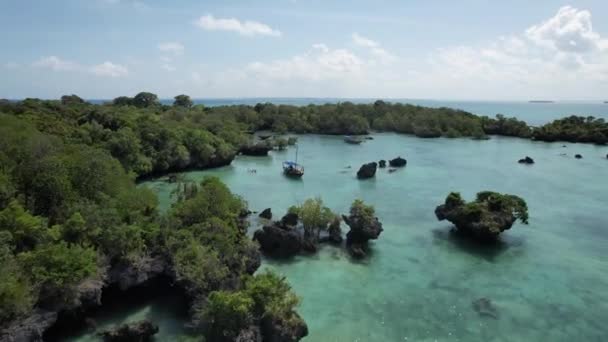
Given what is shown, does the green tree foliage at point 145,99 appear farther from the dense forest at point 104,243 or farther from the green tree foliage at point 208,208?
the green tree foliage at point 208,208

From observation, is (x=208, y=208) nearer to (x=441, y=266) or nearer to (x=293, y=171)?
(x=441, y=266)

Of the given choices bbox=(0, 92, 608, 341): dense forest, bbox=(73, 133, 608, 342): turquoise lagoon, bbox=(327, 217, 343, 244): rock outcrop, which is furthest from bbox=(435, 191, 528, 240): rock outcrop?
bbox=(0, 92, 608, 341): dense forest

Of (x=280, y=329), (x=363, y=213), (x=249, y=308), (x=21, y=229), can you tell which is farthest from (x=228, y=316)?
(x=363, y=213)

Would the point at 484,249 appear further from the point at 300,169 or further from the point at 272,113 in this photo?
→ the point at 272,113

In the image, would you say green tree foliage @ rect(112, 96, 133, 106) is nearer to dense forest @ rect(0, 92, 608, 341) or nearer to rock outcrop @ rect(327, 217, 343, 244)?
dense forest @ rect(0, 92, 608, 341)

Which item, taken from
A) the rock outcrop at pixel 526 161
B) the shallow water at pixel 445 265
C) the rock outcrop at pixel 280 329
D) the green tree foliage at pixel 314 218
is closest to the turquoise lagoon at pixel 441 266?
the shallow water at pixel 445 265

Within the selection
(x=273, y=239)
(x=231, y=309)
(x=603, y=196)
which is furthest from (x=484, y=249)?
(x=603, y=196)

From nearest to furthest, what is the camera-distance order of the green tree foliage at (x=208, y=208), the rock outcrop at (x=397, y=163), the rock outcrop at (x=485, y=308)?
the rock outcrop at (x=485, y=308) < the green tree foliage at (x=208, y=208) < the rock outcrop at (x=397, y=163)
